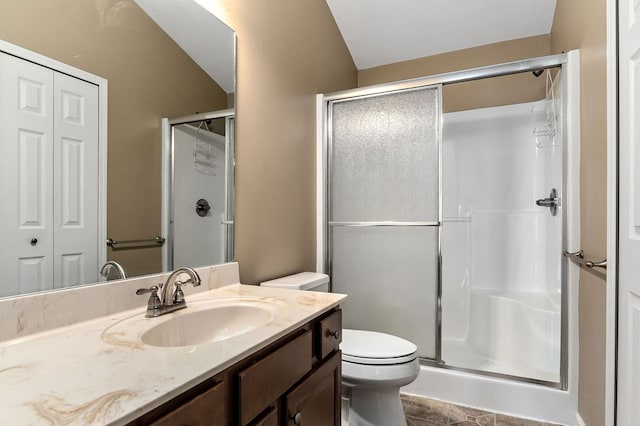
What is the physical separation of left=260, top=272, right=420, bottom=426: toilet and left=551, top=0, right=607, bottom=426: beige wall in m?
0.76

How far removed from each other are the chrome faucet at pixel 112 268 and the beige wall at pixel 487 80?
A: 2.77 meters

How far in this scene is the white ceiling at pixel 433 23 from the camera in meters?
2.47

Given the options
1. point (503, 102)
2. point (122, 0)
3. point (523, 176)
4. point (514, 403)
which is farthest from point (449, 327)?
point (122, 0)

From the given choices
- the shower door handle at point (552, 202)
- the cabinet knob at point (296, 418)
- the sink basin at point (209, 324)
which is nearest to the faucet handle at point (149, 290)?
the sink basin at point (209, 324)

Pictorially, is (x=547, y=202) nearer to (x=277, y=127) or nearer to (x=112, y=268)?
(x=277, y=127)

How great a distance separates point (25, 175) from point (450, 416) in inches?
86.3

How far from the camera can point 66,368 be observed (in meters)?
0.66

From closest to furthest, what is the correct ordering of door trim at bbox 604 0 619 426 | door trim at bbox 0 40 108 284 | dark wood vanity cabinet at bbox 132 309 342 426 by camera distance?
dark wood vanity cabinet at bbox 132 309 342 426 → door trim at bbox 0 40 108 284 → door trim at bbox 604 0 619 426

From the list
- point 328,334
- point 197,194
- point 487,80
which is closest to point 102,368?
point 328,334

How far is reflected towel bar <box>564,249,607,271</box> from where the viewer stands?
1.35m

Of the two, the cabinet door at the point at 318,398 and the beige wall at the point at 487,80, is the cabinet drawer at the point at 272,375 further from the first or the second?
the beige wall at the point at 487,80

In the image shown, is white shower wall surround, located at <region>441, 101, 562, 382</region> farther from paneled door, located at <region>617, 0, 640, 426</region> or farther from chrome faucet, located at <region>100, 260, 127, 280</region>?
chrome faucet, located at <region>100, 260, 127, 280</region>

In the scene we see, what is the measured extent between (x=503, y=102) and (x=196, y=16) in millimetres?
2448

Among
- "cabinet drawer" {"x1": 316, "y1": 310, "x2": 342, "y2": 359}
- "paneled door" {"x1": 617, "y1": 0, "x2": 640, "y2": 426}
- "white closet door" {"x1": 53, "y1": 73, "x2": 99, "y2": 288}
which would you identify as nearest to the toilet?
"cabinet drawer" {"x1": 316, "y1": 310, "x2": 342, "y2": 359}
